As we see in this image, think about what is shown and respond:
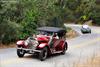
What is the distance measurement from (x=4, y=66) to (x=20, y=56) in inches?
157

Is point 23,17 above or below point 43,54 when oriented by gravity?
below

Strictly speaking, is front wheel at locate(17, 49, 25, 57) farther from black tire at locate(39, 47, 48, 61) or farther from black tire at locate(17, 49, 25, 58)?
black tire at locate(39, 47, 48, 61)

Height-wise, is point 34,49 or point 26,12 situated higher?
point 34,49

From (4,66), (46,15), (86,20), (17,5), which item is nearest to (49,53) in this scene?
(4,66)

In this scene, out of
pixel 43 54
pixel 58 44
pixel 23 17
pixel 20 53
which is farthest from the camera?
pixel 23 17

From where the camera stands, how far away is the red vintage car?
20.5 m

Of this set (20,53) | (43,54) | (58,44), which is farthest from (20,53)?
(58,44)

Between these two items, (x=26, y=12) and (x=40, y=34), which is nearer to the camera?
(x=40, y=34)

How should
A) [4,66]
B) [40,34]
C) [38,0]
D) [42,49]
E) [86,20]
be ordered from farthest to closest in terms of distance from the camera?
1. [86,20]
2. [38,0]
3. [40,34]
4. [42,49]
5. [4,66]

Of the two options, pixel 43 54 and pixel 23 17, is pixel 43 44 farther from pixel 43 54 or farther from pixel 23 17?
pixel 23 17

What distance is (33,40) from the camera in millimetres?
21000

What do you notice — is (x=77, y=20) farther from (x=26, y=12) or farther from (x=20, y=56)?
(x=20, y=56)

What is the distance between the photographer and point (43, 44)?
20.6 meters

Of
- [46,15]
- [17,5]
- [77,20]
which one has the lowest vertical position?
[77,20]
